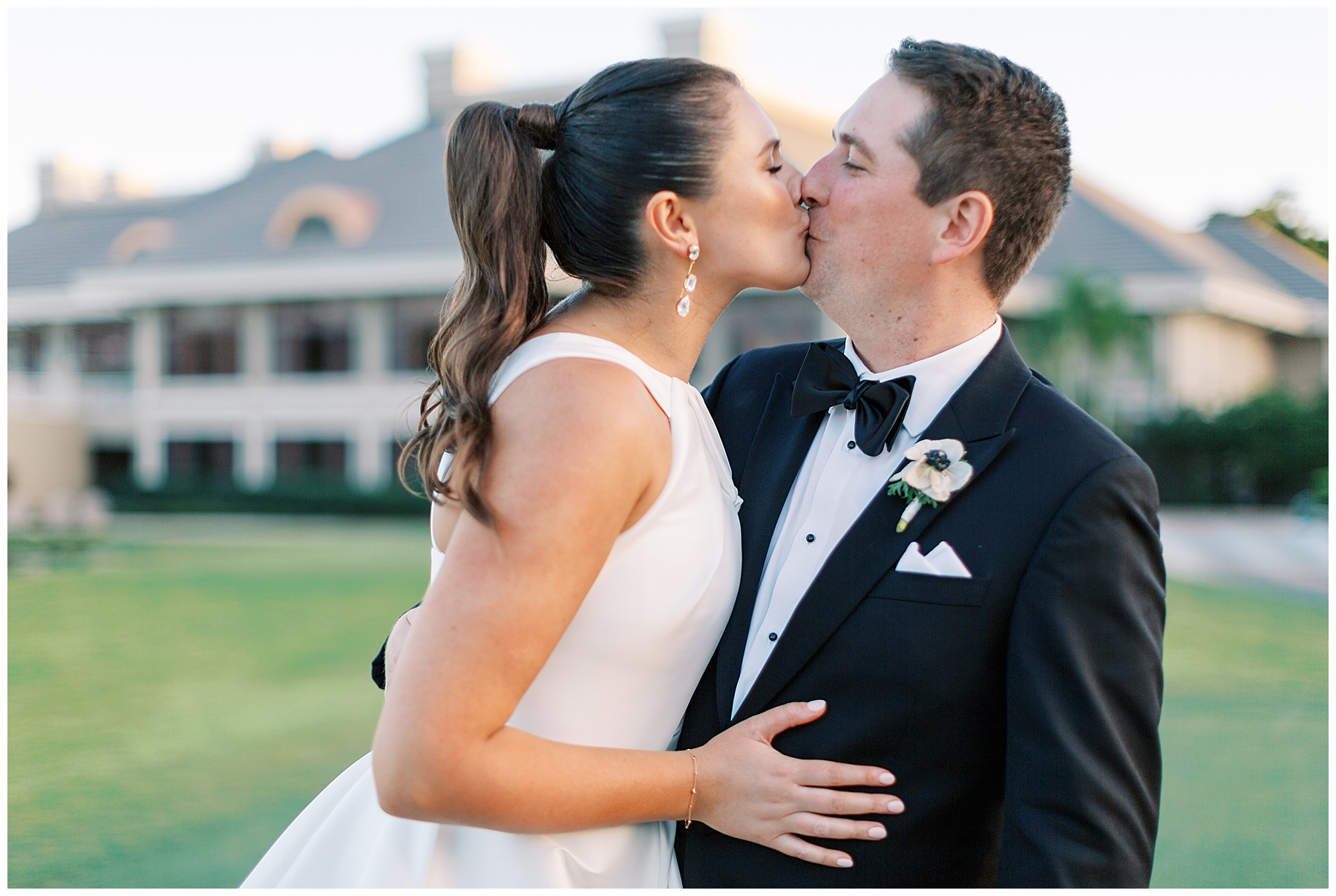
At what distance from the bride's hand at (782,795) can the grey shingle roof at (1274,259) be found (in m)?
33.7

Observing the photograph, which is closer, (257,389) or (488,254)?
(488,254)

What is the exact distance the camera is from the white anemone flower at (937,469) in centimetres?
223

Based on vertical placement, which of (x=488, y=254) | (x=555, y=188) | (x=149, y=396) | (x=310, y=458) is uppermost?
(x=555, y=188)

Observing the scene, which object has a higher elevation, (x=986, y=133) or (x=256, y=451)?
(x=986, y=133)

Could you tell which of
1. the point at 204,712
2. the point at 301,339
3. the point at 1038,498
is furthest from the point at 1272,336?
the point at 1038,498

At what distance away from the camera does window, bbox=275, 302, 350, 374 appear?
100 feet

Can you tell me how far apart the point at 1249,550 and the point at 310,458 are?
74.3ft

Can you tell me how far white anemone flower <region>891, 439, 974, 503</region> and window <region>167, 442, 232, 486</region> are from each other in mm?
31258

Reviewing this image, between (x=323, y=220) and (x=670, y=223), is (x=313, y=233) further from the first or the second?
(x=670, y=223)

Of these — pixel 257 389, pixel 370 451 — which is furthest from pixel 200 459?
pixel 370 451

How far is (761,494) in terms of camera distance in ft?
8.12

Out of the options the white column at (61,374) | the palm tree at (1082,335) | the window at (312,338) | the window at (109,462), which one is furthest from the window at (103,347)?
the palm tree at (1082,335)

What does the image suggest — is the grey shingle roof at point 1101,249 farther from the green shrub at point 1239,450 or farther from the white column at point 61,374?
the white column at point 61,374

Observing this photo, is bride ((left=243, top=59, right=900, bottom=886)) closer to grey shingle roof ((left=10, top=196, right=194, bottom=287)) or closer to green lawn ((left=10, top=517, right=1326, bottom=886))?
green lawn ((left=10, top=517, right=1326, bottom=886))
